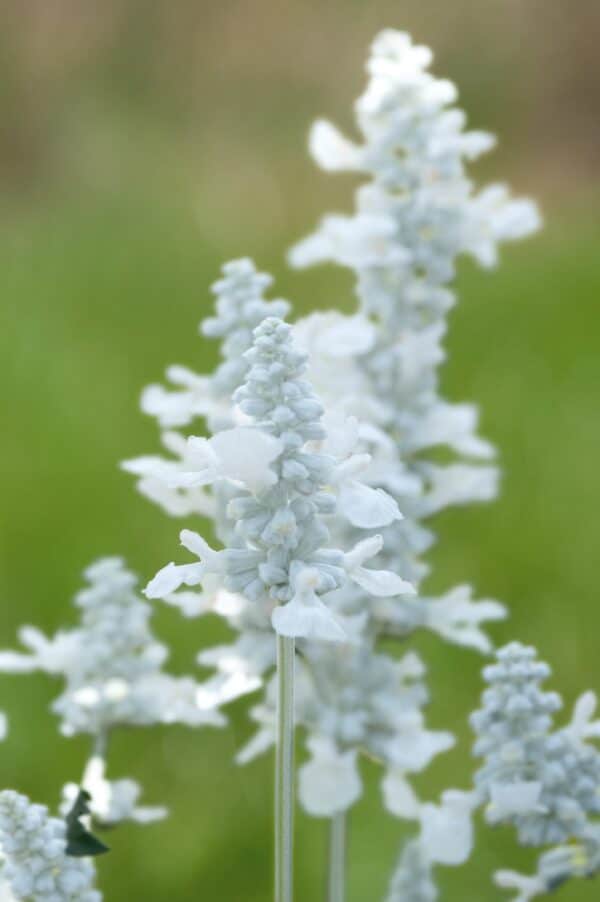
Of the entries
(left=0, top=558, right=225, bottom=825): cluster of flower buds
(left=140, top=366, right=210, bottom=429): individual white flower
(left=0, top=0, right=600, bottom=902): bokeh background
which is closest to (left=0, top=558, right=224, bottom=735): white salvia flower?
(left=0, top=558, right=225, bottom=825): cluster of flower buds

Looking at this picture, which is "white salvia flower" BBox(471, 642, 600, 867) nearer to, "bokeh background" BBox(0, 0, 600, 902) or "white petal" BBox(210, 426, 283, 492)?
"white petal" BBox(210, 426, 283, 492)

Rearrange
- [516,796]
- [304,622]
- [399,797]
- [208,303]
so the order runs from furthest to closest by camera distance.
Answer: [208,303] → [399,797] → [516,796] → [304,622]

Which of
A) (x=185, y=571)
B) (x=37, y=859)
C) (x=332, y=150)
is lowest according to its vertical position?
(x=37, y=859)

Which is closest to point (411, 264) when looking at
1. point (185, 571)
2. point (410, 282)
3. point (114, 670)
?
point (410, 282)

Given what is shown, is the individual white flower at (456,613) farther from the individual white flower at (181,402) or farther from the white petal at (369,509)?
the white petal at (369,509)

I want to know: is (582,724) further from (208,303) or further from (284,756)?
(208,303)

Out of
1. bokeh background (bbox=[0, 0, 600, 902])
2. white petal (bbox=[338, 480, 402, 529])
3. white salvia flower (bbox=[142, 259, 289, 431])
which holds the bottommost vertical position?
white petal (bbox=[338, 480, 402, 529])
